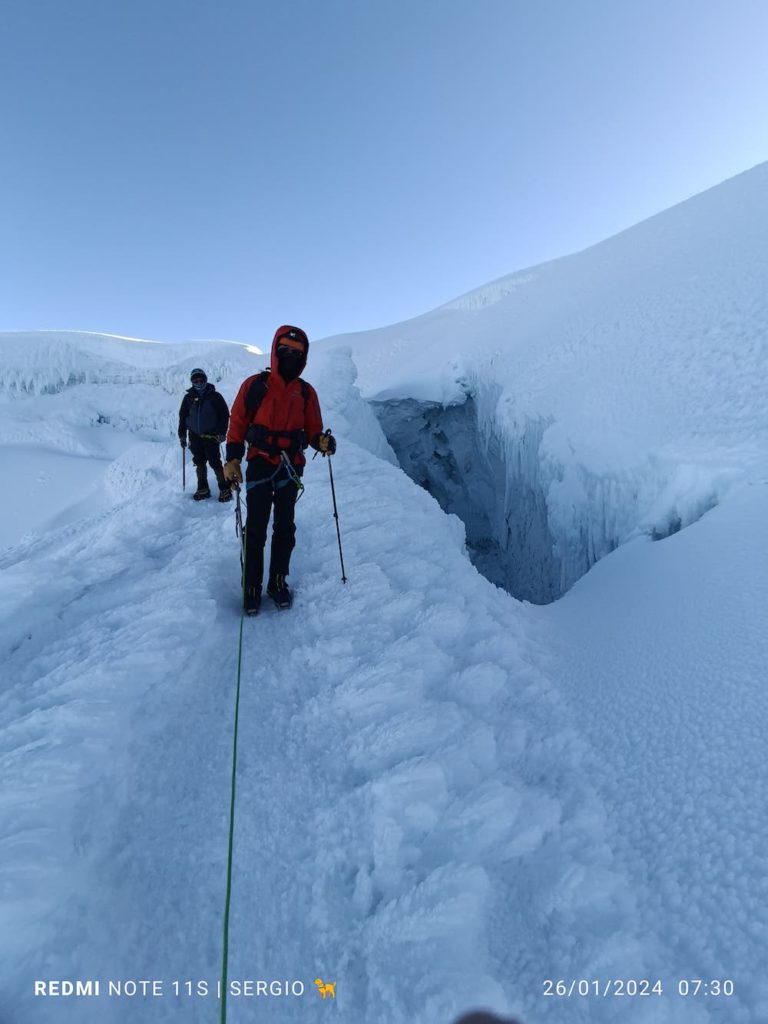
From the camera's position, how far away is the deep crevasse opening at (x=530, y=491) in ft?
17.8

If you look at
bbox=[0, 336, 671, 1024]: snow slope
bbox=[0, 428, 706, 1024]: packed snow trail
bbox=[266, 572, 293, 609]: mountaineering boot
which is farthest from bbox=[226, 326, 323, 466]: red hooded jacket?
bbox=[0, 428, 706, 1024]: packed snow trail

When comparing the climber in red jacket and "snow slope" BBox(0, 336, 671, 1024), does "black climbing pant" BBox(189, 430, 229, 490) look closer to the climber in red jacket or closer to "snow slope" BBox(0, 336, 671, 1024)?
"snow slope" BBox(0, 336, 671, 1024)

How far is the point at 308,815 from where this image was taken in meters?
1.89

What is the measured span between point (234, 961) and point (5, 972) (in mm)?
622

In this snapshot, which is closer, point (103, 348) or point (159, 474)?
point (159, 474)

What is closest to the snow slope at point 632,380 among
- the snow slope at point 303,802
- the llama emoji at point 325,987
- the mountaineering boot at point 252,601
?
the snow slope at point 303,802

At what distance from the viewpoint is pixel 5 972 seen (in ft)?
4.18

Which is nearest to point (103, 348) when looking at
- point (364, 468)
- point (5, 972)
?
point (364, 468)

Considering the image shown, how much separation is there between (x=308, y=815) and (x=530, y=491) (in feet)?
28.7

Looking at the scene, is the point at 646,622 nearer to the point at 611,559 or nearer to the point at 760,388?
the point at 611,559

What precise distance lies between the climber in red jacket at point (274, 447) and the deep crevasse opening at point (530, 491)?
412cm

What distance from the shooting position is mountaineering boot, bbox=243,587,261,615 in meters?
3.28

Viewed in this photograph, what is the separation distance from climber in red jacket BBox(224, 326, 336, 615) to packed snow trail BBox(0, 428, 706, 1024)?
0.40 metres

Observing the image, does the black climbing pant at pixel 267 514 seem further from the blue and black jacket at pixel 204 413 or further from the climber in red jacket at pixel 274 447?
the blue and black jacket at pixel 204 413
